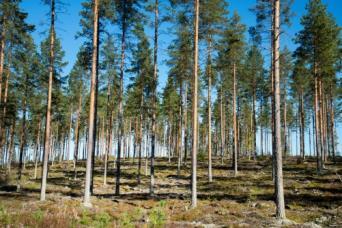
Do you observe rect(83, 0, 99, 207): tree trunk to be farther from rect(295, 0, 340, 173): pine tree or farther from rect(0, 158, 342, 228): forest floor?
rect(295, 0, 340, 173): pine tree

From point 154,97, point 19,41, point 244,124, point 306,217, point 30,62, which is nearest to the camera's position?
point 306,217

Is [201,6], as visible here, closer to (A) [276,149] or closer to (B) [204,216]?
(A) [276,149]

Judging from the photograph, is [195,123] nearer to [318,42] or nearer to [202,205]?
[202,205]

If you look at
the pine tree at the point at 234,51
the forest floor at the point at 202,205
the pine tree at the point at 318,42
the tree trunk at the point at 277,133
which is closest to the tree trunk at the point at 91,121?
the forest floor at the point at 202,205

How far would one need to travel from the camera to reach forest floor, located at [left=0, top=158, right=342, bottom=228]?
912 cm

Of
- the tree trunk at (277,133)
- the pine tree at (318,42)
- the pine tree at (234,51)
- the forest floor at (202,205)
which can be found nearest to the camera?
the forest floor at (202,205)

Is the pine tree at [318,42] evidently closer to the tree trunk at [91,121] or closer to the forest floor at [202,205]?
the forest floor at [202,205]

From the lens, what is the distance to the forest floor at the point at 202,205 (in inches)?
359

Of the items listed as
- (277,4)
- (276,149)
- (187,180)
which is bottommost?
(187,180)

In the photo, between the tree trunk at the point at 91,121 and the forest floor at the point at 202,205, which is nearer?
the forest floor at the point at 202,205

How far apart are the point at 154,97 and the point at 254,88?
63.6 ft

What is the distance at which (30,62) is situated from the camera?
30844 millimetres

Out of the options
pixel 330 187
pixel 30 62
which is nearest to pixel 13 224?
pixel 330 187

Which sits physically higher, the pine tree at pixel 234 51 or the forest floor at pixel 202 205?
the pine tree at pixel 234 51
